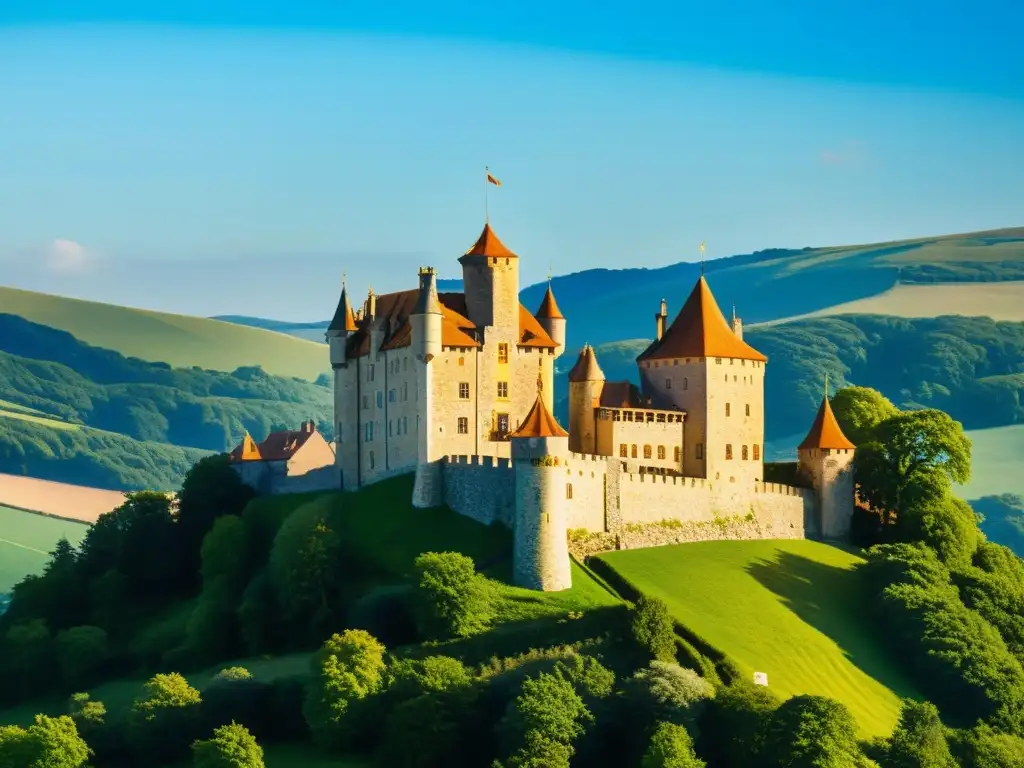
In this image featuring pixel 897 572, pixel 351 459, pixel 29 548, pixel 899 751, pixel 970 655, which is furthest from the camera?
pixel 29 548

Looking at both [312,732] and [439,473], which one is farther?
[439,473]

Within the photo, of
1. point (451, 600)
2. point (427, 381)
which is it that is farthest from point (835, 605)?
point (427, 381)

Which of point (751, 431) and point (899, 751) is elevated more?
point (751, 431)

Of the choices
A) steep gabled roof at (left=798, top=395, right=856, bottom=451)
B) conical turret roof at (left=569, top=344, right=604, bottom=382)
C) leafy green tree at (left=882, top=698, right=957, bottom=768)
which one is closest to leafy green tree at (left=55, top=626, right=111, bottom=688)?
conical turret roof at (left=569, top=344, right=604, bottom=382)

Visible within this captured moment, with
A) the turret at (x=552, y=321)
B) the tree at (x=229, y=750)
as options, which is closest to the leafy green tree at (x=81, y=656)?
the tree at (x=229, y=750)

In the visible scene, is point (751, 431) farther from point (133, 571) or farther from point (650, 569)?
point (133, 571)

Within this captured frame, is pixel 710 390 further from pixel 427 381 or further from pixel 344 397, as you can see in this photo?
pixel 344 397

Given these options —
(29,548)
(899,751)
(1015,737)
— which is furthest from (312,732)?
(29,548)

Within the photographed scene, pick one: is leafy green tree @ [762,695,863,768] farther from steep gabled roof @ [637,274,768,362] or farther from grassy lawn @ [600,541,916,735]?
steep gabled roof @ [637,274,768,362]
